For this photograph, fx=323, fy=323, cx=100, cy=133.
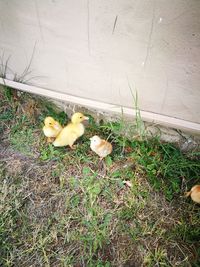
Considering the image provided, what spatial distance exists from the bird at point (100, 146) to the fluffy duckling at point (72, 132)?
140 millimetres

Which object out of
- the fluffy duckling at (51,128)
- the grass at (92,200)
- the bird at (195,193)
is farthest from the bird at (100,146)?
the bird at (195,193)

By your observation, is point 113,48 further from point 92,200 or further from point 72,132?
point 92,200

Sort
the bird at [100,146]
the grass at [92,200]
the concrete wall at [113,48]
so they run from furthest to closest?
A: the bird at [100,146] < the grass at [92,200] < the concrete wall at [113,48]

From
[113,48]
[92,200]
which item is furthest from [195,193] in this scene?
[113,48]

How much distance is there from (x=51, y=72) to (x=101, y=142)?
0.74m

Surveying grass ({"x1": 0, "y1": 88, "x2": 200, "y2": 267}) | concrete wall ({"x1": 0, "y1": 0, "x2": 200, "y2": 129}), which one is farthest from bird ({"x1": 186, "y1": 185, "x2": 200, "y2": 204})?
concrete wall ({"x1": 0, "y1": 0, "x2": 200, "y2": 129})

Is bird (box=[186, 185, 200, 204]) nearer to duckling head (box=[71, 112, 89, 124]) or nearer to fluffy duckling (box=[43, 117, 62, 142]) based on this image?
duckling head (box=[71, 112, 89, 124])

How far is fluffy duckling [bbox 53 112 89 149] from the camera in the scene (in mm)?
2590

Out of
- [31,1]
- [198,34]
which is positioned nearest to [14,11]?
[31,1]

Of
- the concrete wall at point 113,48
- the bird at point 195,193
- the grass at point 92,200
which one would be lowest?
the grass at point 92,200

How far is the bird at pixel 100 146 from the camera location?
2.52 meters

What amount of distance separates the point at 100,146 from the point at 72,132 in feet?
0.84

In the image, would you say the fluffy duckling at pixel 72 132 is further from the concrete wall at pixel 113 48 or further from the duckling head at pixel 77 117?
the concrete wall at pixel 113 48

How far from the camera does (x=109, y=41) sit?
89.0 inches
